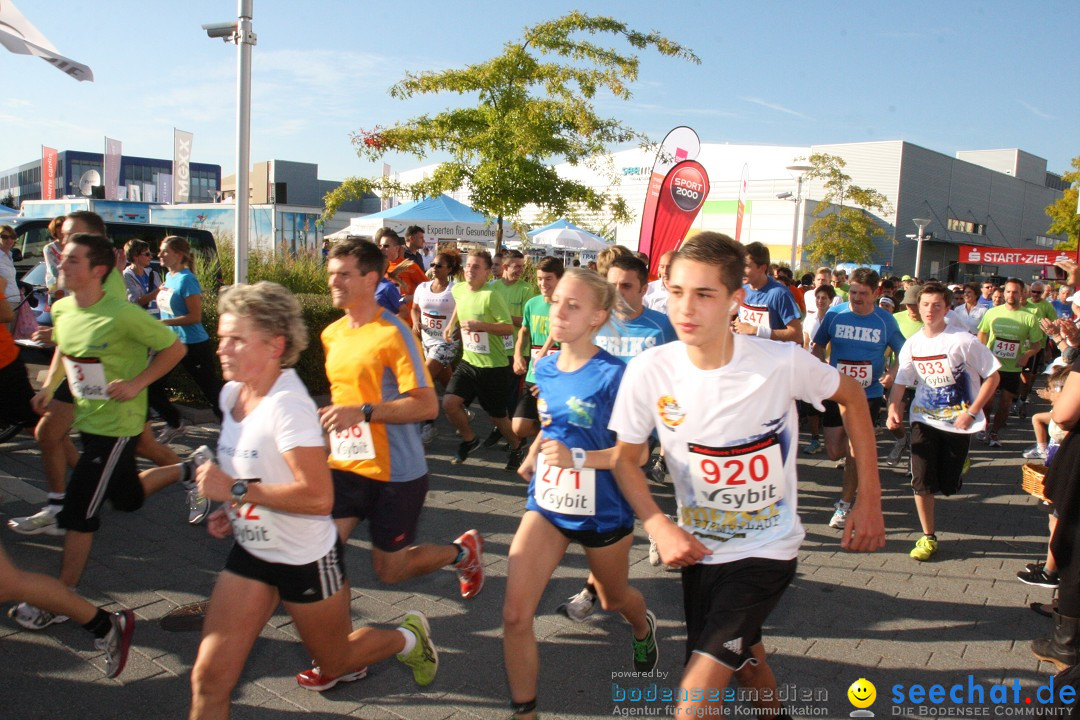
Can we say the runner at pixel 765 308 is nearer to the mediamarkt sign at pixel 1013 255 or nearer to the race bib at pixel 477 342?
the race bib at pixel 477 342

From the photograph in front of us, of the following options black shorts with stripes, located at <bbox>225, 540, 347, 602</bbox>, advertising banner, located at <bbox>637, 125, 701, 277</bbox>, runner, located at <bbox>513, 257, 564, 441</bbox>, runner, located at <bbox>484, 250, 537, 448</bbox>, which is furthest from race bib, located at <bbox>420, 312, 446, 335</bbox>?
black shorts with stripes, located at <bbox>225, 540, 347, 602</bbox>

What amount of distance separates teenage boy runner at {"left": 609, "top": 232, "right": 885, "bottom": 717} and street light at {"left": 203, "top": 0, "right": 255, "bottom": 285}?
22.9ft

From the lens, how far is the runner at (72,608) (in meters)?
2.94

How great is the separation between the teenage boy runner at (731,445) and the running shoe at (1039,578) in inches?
128

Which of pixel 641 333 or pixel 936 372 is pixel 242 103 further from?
pixel 936 372

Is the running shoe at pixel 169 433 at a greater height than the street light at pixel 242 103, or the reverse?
the street light at pixel 242 103

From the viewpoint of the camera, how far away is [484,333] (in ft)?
23.7

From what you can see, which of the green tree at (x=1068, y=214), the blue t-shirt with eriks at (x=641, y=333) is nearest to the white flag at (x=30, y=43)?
the blue t-shirt with eriks at (x=641, y=333)

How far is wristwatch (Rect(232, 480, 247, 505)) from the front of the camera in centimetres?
247

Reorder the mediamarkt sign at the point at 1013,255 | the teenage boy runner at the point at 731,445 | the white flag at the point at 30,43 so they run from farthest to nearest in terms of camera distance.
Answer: the mediamarkt sign at the point at 1013,255, the white flag at the point at 30,43, the teenage boy runner at the point at 731,445

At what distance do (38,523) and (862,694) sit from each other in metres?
4.66

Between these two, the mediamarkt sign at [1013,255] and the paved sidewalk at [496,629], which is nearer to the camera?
the paved sidewalk at [496,629]

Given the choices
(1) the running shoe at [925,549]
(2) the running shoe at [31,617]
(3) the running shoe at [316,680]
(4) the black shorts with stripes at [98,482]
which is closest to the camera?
(3) the running shoe at [316,680]

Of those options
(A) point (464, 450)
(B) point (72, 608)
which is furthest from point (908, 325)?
(B) point (72, 608)
